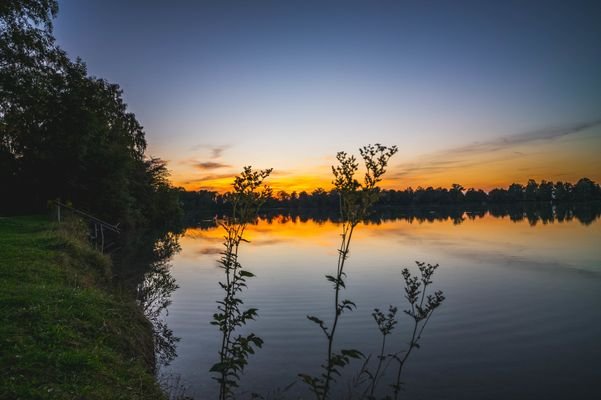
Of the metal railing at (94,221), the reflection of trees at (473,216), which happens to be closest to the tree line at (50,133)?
the metal railing at (94,221)

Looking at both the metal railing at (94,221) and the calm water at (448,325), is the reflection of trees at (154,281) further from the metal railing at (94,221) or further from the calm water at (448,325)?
the metal railing at (94,221)

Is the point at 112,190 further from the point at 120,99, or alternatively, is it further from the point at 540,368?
the point at 540,368

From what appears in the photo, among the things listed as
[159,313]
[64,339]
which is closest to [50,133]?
[159,313]

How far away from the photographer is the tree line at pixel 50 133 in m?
23.6

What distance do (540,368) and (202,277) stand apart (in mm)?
17592

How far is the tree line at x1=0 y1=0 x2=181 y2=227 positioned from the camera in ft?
77.3

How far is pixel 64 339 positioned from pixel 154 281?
11990 millimetres

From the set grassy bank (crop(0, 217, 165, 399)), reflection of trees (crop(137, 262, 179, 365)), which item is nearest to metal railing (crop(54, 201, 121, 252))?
reflection of trees (crop(137, 262, 179, 365))

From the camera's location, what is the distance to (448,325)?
13.2 meters

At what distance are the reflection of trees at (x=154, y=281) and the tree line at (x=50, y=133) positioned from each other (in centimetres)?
682

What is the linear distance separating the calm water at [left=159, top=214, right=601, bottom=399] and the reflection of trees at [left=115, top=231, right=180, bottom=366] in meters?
0.42

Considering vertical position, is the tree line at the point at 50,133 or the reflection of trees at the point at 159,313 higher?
the tree line at the point at 50,133

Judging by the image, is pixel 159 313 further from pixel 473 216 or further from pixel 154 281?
pixel 473 216

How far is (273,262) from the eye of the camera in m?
28.3
